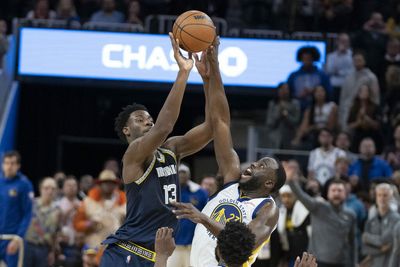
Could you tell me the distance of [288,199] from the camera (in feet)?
45.4

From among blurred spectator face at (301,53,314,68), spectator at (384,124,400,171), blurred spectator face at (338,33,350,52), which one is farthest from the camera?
blurred spectator face at (338,33,350,52)

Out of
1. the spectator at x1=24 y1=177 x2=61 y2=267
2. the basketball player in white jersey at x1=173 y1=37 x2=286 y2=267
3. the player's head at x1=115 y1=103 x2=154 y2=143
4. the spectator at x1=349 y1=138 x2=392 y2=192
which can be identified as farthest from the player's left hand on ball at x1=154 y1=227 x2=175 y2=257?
the spectator at x1=349 y1=138 x2=392 y2=192

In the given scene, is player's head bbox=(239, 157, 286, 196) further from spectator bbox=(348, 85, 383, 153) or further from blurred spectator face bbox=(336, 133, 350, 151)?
spectator bbox=(348, 85, 383, 153)

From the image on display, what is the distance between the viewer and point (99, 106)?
67.3 ft

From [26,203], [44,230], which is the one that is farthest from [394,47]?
[26,203]

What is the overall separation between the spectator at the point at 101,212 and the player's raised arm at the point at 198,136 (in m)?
5.51

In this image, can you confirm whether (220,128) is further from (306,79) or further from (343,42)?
(343,42)

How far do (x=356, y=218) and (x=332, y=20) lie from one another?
6834 millimetres

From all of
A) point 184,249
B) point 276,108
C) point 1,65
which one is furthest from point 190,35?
point 1,65

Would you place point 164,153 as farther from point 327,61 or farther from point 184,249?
point 327,61

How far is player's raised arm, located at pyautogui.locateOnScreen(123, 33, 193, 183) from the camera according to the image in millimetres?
7707

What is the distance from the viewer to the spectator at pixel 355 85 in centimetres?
1670

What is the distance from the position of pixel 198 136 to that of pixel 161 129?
676mm

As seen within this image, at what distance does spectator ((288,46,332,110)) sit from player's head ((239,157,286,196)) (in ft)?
28.2
